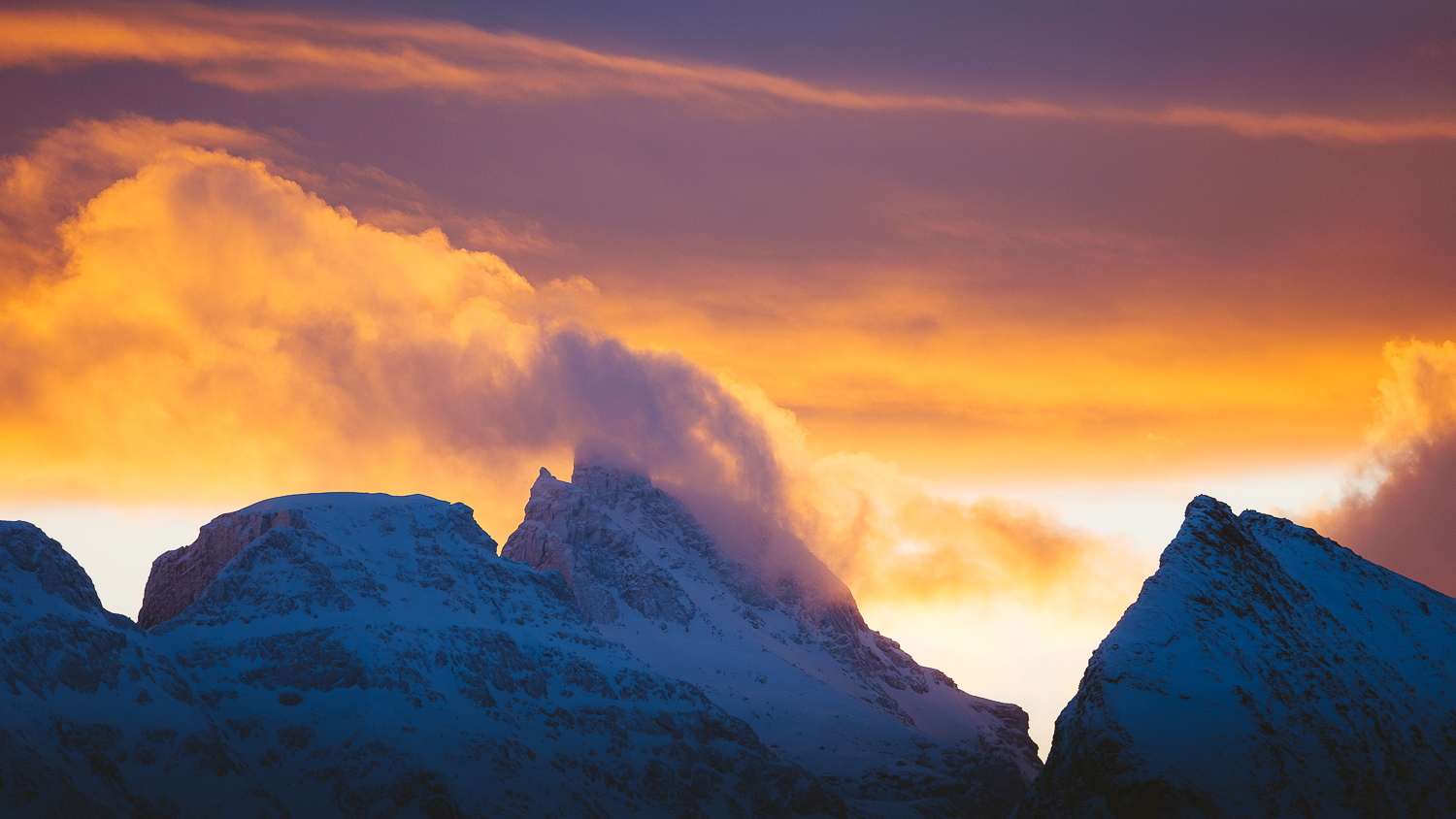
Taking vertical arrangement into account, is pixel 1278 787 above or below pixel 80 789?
above

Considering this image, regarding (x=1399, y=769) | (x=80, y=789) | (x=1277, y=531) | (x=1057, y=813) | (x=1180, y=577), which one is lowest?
(x=80, y=789)

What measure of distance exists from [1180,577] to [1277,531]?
1521 inches

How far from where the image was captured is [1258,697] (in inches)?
6132

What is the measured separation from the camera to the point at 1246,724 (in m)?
150

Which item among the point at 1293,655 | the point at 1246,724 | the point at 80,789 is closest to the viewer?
the point at 1246,724

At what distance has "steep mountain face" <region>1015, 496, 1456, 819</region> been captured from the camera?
140m

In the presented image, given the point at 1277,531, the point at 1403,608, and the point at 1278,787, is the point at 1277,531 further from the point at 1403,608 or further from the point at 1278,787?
the point at 1278,787

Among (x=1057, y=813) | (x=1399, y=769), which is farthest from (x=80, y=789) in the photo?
(x=1399, y=769)

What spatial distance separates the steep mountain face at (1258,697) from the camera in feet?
458

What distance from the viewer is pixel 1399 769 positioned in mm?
153250

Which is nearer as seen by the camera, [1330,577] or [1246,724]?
[1246,724]

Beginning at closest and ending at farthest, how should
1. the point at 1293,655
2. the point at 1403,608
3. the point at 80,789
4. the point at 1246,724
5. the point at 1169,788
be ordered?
the point at 1169,788
the point at 1246,724
the point at 1293,655
the point at 1403,608
the point at 80,789

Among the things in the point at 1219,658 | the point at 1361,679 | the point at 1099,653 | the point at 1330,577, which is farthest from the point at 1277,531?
the point at 1099,653

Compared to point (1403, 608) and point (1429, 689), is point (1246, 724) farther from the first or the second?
point (1403, 608)
